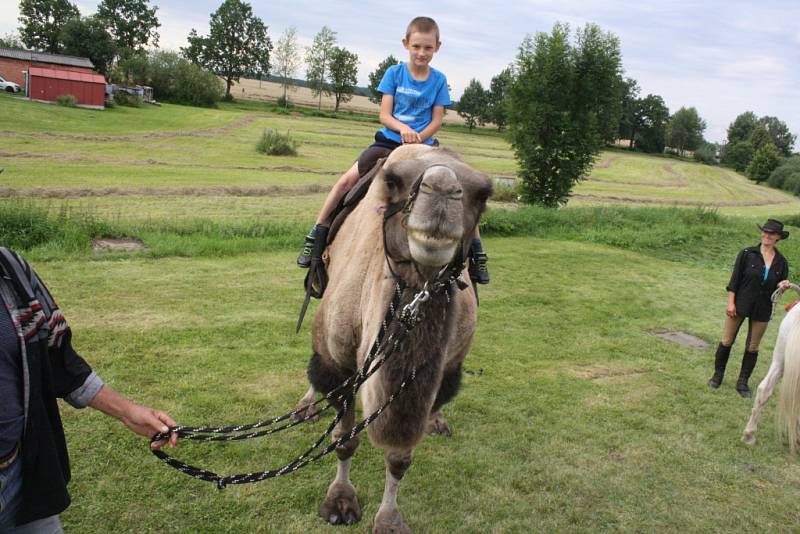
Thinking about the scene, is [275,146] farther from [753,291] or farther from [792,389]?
[792,389]

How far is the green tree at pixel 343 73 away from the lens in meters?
Answer: 85.2

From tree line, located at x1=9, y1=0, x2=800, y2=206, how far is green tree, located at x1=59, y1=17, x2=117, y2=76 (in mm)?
124

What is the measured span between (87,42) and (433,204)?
277 ft

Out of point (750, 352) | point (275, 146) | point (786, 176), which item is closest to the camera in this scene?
point (750, 352)

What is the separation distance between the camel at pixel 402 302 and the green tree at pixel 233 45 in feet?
315

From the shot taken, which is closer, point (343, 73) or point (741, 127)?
point (343, 73)

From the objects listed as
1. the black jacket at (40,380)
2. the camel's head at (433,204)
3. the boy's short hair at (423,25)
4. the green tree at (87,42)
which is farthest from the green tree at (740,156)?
the black jacket at (40,380)

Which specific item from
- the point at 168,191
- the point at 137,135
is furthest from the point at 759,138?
the point at 168,191

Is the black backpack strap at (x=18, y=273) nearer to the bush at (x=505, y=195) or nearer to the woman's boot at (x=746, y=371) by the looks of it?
the woman's boot at (x=746, y=371)

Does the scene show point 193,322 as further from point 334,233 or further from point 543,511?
point 543,511

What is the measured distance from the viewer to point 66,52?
7350 cm

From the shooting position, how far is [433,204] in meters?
2.48

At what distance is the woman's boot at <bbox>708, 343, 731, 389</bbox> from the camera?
288 inches

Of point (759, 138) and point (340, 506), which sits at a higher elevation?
point (759, 138)
